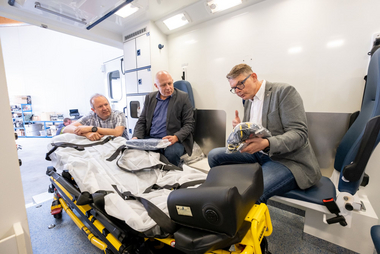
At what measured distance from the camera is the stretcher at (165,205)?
27.6 inches

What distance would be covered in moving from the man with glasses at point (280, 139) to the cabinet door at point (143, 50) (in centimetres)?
193

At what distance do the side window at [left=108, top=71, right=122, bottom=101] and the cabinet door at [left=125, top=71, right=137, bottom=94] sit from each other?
135 cm

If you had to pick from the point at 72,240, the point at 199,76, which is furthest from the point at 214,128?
the point at 72,240

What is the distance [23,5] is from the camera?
218cm

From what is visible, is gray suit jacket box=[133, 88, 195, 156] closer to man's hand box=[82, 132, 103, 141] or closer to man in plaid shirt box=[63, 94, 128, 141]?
man in plaid shirt box=[63, 94, 128, 141]

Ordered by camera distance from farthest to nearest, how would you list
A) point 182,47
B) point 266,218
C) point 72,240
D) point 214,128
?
point 182,47
point 214,128
point 72,240
point 266,218

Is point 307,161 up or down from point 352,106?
down

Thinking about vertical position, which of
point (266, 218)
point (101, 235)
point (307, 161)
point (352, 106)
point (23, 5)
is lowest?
point (101, 235)

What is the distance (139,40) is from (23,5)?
1523mm

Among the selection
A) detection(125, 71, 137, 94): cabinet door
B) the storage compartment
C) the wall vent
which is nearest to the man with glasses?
the wall vent

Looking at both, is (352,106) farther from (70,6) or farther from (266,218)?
(70,6)

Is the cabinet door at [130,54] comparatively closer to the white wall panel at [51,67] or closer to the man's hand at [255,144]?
the man's hand at [255,144]

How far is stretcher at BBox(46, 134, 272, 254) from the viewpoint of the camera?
700mm

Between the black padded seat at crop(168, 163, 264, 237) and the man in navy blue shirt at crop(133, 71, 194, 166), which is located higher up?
the man in navy blue shirt at crop(133, 71, 194, 166)
